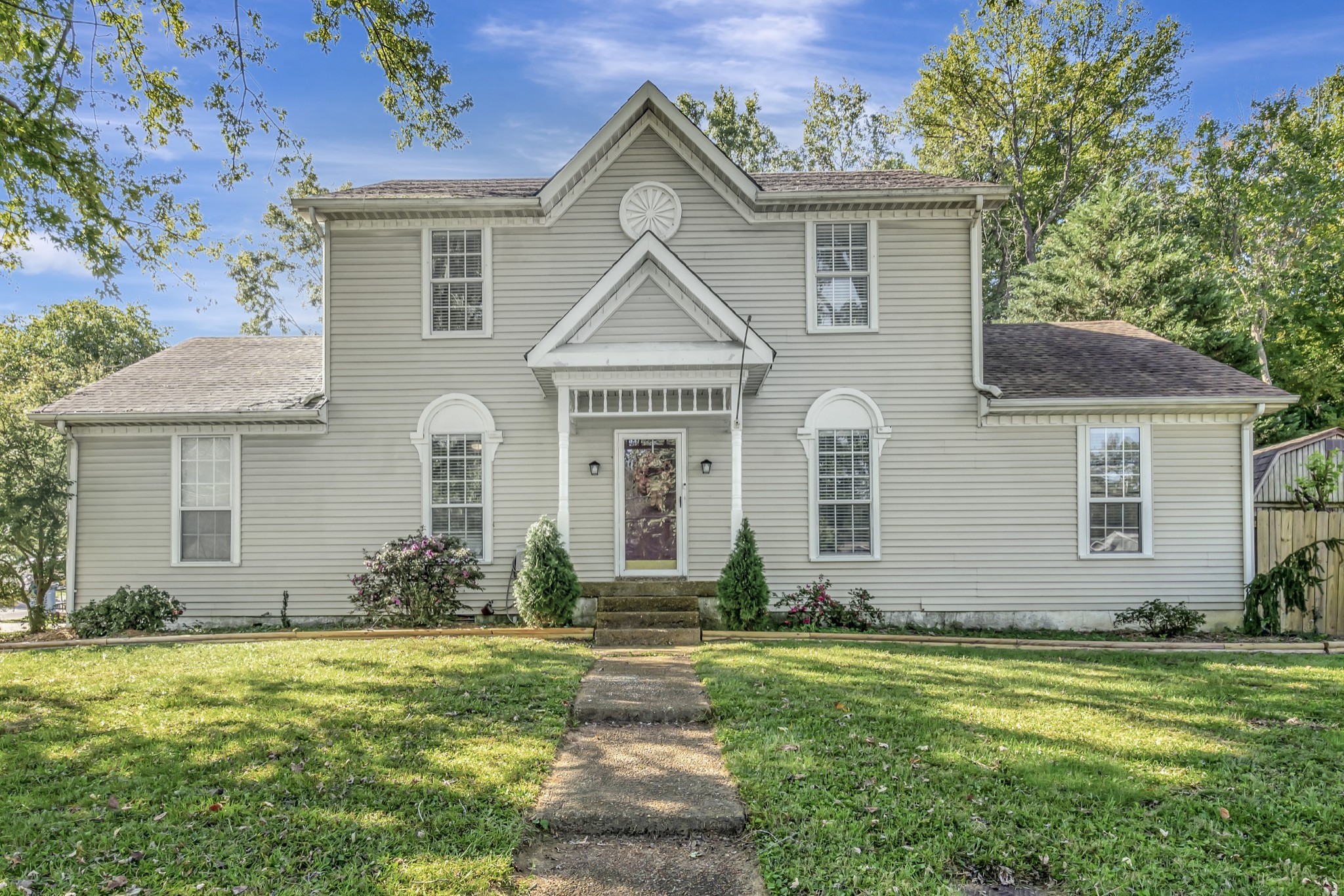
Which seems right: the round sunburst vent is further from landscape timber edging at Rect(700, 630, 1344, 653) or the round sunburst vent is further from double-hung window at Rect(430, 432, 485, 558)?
landscape timber edging at Rect(700, 630, 1344, 653)

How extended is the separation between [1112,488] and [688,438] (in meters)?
6.35

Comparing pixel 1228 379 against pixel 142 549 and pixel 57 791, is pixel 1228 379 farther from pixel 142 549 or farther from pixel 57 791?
pixel 142 549

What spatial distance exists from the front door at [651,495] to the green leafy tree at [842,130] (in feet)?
65.7

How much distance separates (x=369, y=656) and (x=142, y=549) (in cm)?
595

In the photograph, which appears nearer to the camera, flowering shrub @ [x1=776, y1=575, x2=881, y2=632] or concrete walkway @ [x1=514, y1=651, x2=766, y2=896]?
concrete walkway @ [x1=514, y1=651, x2=766, y2=896]

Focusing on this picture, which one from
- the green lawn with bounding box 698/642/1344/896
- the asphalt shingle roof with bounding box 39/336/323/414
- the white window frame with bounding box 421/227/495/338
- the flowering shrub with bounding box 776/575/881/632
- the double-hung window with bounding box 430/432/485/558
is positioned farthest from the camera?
the white window frame with bounding box 421/227/495/338

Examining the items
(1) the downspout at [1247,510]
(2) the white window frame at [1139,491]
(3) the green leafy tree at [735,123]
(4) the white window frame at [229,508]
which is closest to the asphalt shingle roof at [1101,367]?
(2) the white window frame at [1139,491]

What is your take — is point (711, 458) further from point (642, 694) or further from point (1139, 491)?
point (1139, 491)

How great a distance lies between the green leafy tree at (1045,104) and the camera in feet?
75.3

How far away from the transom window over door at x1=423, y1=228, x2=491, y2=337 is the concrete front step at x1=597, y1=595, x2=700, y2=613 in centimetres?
462

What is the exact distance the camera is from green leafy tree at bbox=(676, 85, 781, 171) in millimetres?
27766

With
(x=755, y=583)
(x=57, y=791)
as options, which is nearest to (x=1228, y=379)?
(x=755, y=583)

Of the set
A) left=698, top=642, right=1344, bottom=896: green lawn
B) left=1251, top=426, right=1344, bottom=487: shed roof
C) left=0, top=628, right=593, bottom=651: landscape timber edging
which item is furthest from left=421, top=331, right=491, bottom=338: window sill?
left=1251, top=426, right=1344, bottom=487: shed roof

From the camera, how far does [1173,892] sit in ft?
11.2
